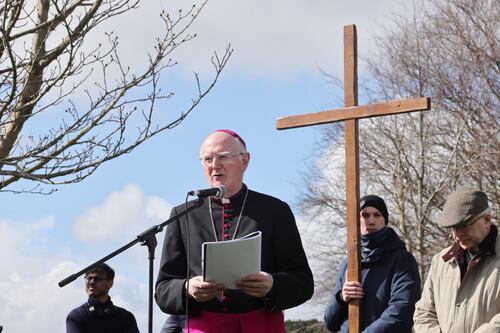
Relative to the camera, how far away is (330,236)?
24.7m

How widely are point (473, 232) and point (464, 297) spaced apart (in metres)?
0.41

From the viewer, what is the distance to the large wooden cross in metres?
7.62

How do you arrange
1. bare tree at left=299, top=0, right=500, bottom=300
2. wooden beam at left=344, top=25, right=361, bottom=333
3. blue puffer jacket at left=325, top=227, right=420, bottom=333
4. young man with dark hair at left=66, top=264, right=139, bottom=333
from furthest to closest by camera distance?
bare tree at left=299, top=0, right=500, bottom=300
young man with dark hair at left=66, top=264, right=139, bottom=333
wooden beam at left=344, top=25, right=361, bottom=333
blue puffer jacket at left=325, top=227, right=420, bottom=333

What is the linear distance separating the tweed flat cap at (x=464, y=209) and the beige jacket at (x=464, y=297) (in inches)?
7.5

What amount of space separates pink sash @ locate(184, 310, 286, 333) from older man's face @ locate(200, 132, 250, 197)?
0.74 meters

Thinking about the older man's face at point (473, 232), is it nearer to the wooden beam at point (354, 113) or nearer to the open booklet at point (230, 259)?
the wooden beam at point (354, 113)

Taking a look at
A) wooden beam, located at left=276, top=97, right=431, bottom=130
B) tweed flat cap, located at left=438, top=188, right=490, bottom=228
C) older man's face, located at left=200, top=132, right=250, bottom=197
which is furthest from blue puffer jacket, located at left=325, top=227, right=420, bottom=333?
older man's face, located at left=200, top=132, right=250, bottom=197

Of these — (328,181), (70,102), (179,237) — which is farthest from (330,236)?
(179,237)

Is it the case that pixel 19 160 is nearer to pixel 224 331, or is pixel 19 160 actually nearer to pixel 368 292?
pixel 368 292

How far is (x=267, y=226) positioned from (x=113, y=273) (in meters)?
3.71

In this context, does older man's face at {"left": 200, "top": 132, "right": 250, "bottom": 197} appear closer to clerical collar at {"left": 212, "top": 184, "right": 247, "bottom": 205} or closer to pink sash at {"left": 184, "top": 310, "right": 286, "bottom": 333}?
clerical collar at {"left": 212, "top": 184, "right": 247, "bottom": 205}

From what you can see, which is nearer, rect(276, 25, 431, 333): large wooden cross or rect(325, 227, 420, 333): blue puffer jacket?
rect(325, 227, 420, 333): blue puffer jacket

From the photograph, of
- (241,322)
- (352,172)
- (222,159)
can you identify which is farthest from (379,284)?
(222,159)

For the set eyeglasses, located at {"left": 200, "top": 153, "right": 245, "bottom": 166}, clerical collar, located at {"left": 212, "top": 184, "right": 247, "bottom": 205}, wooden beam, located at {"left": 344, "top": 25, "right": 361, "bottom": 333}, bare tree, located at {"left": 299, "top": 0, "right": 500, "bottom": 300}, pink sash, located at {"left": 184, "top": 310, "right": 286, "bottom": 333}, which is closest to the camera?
pink sash, located at {"left": 184, "top": 310, "right": 286, "bottom": 333}
